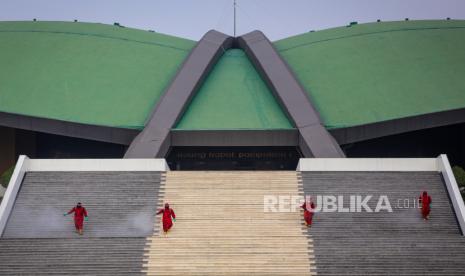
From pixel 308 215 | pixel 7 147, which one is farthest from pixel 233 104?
pixel 308 215

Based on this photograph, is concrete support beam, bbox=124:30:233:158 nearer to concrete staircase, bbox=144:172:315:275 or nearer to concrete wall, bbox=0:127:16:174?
concrete staircase, bbox=144:172:315:275

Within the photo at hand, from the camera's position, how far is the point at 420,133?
36688 millimetres

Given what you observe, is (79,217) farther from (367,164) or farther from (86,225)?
(367,164)

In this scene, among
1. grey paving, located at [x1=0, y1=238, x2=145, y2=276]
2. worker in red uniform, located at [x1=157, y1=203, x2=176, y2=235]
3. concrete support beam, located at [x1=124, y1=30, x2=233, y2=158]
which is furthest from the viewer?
concrete support beam, located at [x1=124, y1=30, x2=233, y2=158]

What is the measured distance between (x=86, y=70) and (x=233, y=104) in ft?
24.0

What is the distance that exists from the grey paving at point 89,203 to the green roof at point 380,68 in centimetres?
1045

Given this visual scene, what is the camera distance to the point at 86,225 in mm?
22797

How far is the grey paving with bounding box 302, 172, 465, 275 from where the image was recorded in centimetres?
2030

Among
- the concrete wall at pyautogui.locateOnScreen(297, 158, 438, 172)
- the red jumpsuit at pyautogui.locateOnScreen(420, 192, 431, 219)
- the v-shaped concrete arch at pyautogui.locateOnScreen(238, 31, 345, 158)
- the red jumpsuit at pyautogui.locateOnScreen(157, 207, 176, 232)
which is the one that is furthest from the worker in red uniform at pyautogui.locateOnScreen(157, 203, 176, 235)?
the v-shaped concrete arch at pyautogui.locateOnScreen(238, 31, 345, 158)

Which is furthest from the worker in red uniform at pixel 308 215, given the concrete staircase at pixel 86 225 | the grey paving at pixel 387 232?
the concrete staircase at pixel 86 225

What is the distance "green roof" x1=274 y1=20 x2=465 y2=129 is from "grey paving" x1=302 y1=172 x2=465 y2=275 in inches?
280

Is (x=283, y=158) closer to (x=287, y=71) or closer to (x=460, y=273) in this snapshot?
(x=287, y=71)

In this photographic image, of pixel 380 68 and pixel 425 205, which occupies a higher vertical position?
pixel 380 68

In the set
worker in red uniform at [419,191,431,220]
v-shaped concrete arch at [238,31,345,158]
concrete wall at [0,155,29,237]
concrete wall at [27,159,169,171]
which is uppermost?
v-shaped concrete arch at [238,31,345,158]
